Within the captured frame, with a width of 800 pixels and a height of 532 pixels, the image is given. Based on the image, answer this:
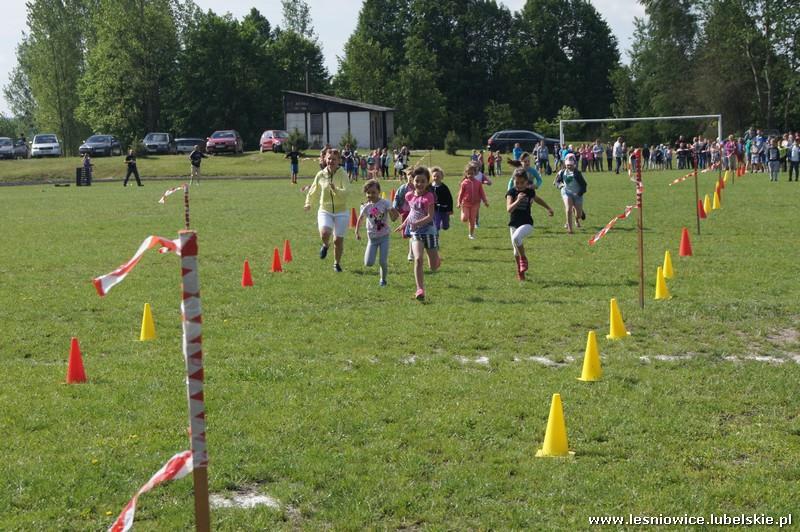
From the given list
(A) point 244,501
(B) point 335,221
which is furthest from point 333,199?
(A) point 244,501


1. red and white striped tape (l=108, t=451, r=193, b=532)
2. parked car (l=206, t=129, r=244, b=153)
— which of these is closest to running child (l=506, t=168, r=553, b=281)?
red and white striped tape (l=108, t=451, r=193, b=532)

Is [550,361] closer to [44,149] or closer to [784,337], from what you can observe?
[784,337]

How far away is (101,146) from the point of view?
65.9 m

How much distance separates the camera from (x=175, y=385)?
8.81 m

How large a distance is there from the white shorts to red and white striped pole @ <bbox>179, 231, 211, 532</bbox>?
37.5ft

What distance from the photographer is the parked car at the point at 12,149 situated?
67.4 metres

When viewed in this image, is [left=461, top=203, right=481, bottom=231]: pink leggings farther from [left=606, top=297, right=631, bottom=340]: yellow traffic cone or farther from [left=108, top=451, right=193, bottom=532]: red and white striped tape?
[left=108, top=451, right=193, bottom=532]: red and white striped tape

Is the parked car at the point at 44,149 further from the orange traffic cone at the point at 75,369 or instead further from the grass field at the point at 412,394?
the orange traffic cone at the point at 75,369

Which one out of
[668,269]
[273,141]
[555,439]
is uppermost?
[273,141]

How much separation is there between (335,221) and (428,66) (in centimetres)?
8420

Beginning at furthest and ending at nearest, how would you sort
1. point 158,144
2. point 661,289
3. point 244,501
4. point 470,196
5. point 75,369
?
point 158,144
point 470,196
point 661,289
point 75,369
point 244,501

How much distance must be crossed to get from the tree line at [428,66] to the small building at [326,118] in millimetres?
2897

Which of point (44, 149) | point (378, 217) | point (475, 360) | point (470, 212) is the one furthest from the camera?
point (44, 149)

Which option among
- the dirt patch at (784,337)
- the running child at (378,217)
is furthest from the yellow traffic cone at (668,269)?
the running child at (378,217)
